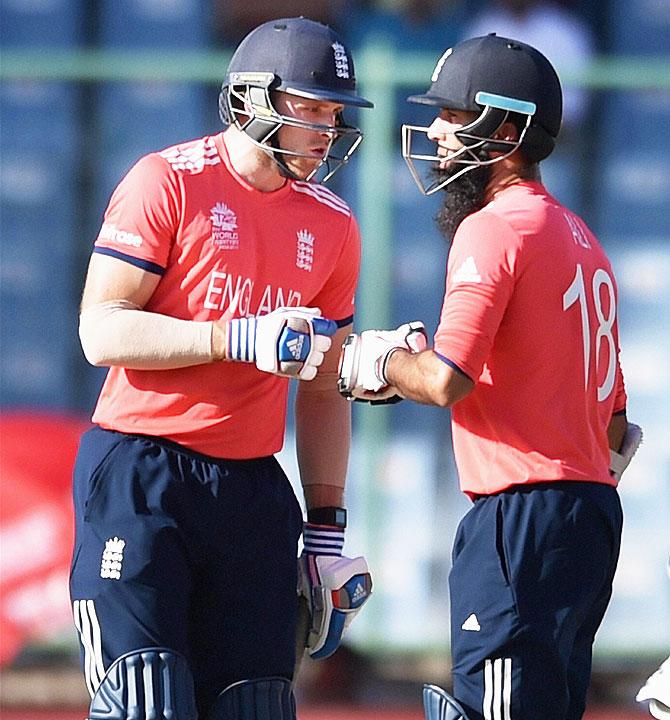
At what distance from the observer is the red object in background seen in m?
7.08

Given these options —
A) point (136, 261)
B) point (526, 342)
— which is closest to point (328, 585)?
point (526, 342)

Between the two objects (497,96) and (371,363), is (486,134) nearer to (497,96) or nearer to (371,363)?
(497,96)

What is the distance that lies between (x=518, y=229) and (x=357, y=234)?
0.63 metres

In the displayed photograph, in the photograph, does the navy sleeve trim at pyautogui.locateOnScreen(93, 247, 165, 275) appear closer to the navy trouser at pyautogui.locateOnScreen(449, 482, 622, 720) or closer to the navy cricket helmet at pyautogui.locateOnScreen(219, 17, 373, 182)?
the navy cricket helmet at pyautogui.locateOnScreen(219, 17, 373, 182)

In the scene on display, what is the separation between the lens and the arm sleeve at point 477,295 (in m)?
4.02

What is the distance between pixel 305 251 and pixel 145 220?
0.44 metres

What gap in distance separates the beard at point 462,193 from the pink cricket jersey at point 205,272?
360 mm

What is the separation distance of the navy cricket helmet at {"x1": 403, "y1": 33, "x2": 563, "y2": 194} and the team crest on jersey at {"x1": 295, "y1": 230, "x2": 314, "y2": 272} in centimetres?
35

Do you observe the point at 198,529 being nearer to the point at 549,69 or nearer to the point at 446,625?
the point at 549,69

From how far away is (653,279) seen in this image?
7.47m

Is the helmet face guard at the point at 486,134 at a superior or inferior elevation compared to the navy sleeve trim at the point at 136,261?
superior

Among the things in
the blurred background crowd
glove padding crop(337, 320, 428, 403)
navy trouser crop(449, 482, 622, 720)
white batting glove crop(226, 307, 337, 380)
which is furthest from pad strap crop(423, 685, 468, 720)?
the blurred background crowd

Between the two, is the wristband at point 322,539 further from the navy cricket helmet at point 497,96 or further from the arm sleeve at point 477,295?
the navy cricket helmet at point 497,96

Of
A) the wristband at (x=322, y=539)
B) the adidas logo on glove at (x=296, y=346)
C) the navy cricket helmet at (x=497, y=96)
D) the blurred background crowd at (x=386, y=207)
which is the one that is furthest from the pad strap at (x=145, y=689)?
the blurred background crowd at (x=386, y=207)
